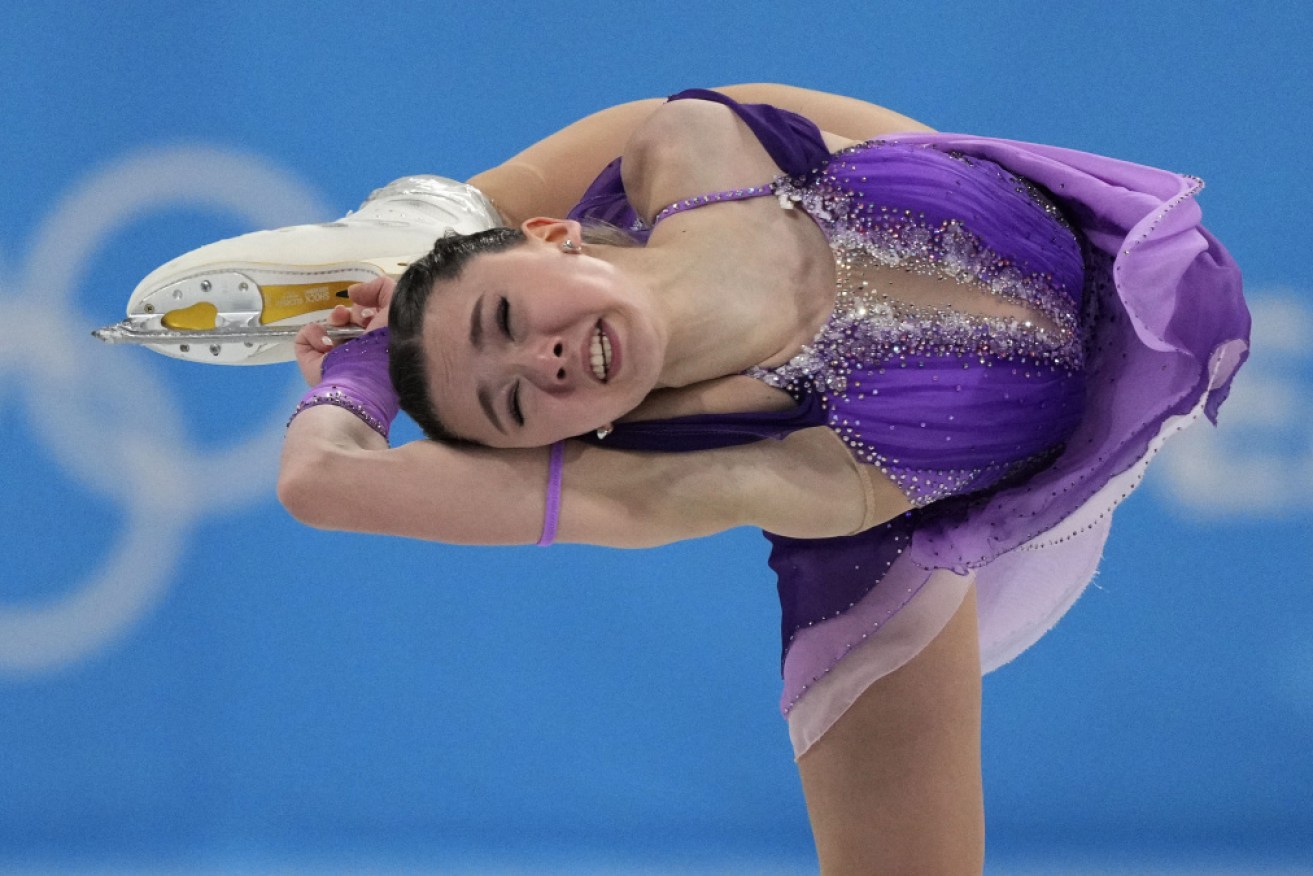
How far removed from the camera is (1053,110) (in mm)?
2496

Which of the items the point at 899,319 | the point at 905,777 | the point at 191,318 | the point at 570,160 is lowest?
the point at 905,777

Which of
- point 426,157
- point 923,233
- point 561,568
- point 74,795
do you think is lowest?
point 74,795

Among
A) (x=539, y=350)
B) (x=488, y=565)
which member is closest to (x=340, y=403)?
(x=539, y=350)

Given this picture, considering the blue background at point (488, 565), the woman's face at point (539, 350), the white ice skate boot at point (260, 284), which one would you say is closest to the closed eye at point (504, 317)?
the woman's face at point (539, 350)

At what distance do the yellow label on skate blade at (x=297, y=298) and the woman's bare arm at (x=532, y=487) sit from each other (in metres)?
0.28

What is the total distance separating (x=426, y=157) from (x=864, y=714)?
1.27 meters

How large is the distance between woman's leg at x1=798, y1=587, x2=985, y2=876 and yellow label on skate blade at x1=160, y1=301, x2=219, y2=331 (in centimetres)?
89

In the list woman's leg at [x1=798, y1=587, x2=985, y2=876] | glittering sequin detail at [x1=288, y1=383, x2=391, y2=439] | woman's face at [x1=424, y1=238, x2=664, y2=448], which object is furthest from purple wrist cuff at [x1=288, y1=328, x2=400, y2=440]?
woman's leg at [x1=798, y1=587, x2=985, y2=876]

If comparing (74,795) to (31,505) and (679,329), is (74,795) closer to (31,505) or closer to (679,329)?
(31,505)

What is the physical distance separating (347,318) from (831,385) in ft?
1.90

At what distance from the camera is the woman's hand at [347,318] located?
1.72 meters

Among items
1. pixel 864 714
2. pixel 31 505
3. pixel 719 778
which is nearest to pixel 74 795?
pixel 31 505

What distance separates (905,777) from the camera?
172cm

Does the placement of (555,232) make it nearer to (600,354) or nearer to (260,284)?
(600,354)
